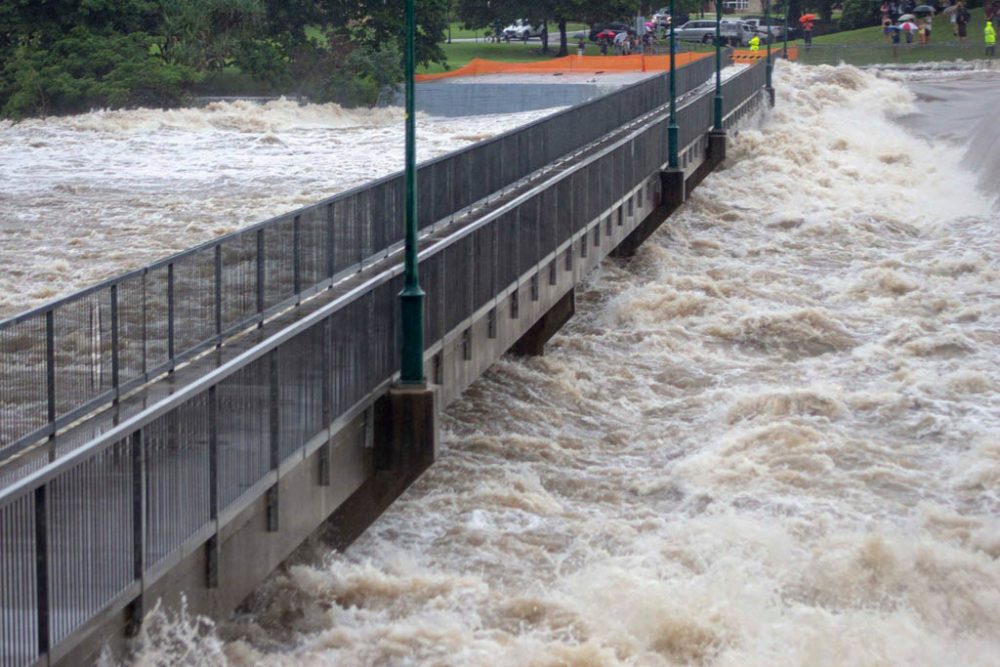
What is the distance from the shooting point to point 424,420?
14.3 m

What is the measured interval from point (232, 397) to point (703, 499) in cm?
722

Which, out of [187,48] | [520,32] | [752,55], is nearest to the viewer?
[187,48]

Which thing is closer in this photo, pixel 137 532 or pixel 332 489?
pixel 137 532

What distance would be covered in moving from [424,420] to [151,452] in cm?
407

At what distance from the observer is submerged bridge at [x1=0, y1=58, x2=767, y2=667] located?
30.9 ft

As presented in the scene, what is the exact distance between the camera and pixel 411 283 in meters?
14.1

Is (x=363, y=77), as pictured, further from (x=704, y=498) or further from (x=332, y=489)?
(x=332, y=489)

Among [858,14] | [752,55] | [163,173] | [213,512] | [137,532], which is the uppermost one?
[858,14]

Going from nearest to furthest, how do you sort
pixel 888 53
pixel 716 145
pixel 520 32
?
pixel 716 145
pixel 888 53
pixel 520 32

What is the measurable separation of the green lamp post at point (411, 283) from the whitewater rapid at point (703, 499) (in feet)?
6.10

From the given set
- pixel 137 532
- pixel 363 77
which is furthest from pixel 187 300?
pixel 363 77

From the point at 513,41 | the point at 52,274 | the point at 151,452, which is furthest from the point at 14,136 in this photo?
the point at 513,41

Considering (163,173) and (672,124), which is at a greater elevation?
(672,124)

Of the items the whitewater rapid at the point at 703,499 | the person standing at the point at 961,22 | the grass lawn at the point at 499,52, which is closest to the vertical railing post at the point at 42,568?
the whitewater rapid at the point at 703,499
